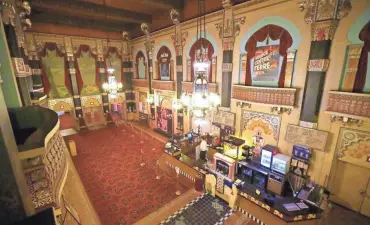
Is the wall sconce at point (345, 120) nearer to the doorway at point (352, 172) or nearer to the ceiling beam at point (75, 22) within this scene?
the doorway at point (352, 172)

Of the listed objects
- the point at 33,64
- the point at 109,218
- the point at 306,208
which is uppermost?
the point at 33,64

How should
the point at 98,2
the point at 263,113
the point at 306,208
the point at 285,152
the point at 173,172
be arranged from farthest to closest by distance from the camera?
the point at 98,2
the point at 173,172
the point at 263,113
the point at 285,152
the point at 306,208

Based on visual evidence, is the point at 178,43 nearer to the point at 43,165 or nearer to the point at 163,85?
the point at 163,85

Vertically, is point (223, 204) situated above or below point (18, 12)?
below

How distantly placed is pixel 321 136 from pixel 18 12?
38.6 feet

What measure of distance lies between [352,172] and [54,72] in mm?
15049

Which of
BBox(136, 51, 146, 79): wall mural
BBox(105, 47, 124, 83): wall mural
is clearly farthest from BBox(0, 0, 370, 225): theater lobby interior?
BBox(105, 47, 124, 83): wall mural

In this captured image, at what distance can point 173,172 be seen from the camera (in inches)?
264

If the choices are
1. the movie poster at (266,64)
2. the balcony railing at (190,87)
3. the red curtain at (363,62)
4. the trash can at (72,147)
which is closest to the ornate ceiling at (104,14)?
the movie poster at (266,64)

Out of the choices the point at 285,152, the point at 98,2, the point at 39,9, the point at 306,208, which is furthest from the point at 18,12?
the point at 306,208

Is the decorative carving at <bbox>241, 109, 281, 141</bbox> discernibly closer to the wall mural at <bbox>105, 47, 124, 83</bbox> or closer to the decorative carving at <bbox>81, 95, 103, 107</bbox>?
the wall mural at <bbox>105, 47, 124, 83</bbox>

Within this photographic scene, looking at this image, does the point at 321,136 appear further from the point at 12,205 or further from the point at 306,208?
the point at 12,205

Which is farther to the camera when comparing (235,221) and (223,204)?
(223,204)

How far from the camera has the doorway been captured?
15.0ft
